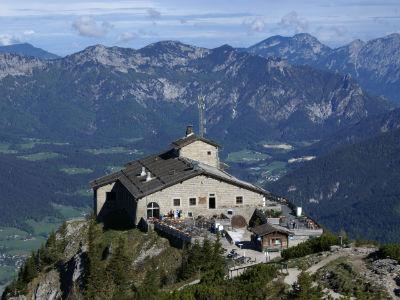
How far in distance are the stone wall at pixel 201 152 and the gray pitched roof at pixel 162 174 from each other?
4.49 feet

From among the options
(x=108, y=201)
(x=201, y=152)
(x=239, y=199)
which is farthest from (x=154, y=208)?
(x=201, y=152)

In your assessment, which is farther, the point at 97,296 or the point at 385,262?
the point at 97,296

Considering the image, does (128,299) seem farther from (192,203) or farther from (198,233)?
(192,203)

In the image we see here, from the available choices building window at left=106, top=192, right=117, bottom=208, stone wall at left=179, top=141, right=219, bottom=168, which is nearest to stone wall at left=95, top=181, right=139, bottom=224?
building window at left=106, top=192, right=117, bottom=208

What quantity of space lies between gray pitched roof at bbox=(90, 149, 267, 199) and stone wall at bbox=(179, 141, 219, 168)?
137 cm

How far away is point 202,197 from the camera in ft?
261

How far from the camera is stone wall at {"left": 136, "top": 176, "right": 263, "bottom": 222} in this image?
7850cm

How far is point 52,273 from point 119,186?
1553 centimetres

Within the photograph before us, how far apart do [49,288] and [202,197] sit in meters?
16.4

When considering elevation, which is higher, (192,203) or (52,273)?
(192,203)

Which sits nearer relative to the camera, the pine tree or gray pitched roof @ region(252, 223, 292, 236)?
the pine tree

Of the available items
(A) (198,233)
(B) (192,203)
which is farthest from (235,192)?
(A) (198,233)

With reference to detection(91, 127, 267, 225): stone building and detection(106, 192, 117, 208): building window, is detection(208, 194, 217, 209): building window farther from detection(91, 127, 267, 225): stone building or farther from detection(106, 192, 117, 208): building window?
detection(106, 192, 117, 208): building window

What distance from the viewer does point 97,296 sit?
62531 mm
